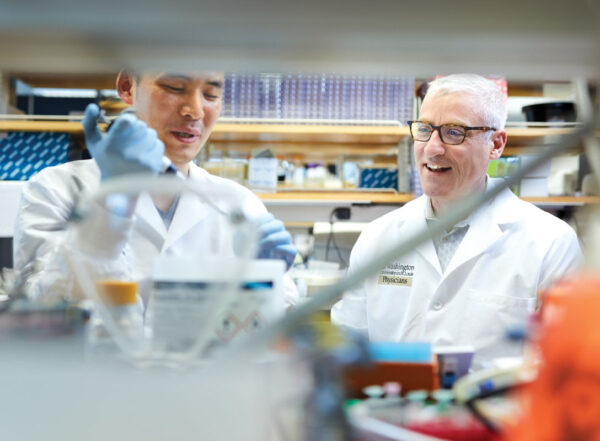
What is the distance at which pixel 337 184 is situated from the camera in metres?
3.12

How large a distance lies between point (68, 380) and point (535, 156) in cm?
41

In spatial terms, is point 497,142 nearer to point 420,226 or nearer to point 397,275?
point 420,226

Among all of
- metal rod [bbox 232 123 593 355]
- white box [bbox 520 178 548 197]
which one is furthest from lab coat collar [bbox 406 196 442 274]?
white box [bbox 520 178 548 197]

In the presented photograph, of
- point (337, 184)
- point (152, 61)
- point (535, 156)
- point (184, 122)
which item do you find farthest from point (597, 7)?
point (337, 184)

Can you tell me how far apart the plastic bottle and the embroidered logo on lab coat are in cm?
123

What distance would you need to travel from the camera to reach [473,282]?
1600 millimetres

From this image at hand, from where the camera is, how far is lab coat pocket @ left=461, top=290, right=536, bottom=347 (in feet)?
4.88

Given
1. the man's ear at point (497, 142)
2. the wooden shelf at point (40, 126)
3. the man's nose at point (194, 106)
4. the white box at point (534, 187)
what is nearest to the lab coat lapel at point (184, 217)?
the man's nose at point (194, 106)

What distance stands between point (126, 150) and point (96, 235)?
0.13m

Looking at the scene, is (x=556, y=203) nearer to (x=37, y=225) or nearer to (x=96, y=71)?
(x=37, y=225)

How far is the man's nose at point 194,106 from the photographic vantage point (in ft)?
3.67

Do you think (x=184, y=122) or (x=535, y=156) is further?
(x=184, y=122)

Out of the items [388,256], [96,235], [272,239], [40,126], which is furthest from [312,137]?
[388,256]

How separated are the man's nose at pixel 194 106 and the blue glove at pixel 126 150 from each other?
44cm
